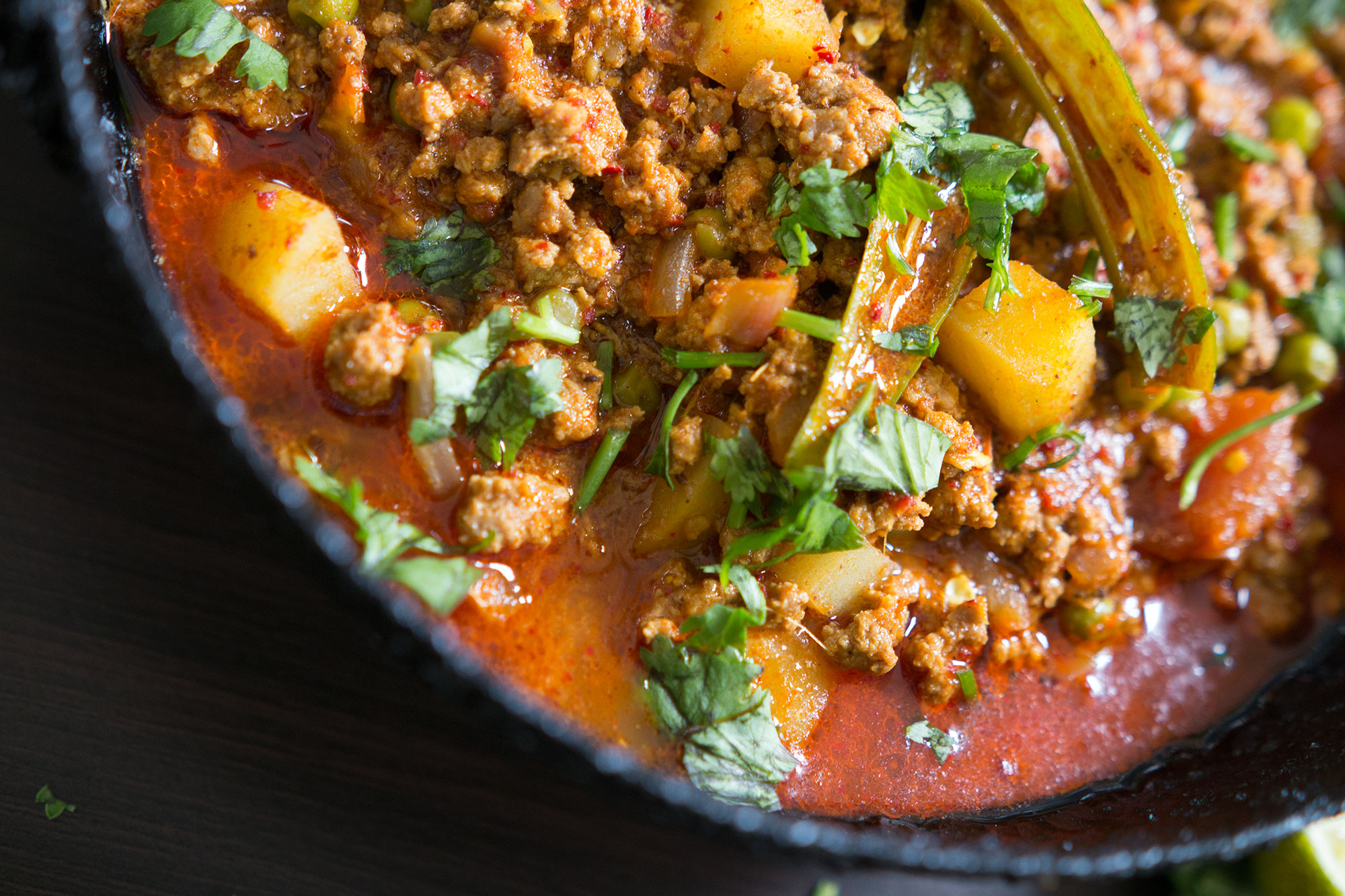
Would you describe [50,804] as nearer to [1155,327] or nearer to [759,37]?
[759,37]

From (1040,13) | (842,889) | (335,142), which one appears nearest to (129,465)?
(335,142)

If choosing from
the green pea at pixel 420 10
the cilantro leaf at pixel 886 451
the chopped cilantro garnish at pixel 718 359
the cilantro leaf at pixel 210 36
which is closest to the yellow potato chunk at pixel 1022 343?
the cilantro leaf at pixel 886 451

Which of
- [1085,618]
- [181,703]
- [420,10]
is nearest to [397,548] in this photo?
[181,703]

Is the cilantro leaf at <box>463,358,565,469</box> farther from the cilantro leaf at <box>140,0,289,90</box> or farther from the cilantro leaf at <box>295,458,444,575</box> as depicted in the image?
the cilantro leaf at <box>140,0,289,90</box>

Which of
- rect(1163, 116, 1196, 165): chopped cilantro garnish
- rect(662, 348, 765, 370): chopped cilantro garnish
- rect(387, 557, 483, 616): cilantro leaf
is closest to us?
rect(387, 557, 483, 616): cilantro leaf

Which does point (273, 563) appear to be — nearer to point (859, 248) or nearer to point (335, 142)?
point (335, 142)

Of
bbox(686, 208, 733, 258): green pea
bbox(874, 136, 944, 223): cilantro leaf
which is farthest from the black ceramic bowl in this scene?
bbox(874, 136, 944, 223): cilantro leaf

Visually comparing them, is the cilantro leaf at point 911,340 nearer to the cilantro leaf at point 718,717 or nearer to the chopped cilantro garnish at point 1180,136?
the cilantro leaf at point 718,717
